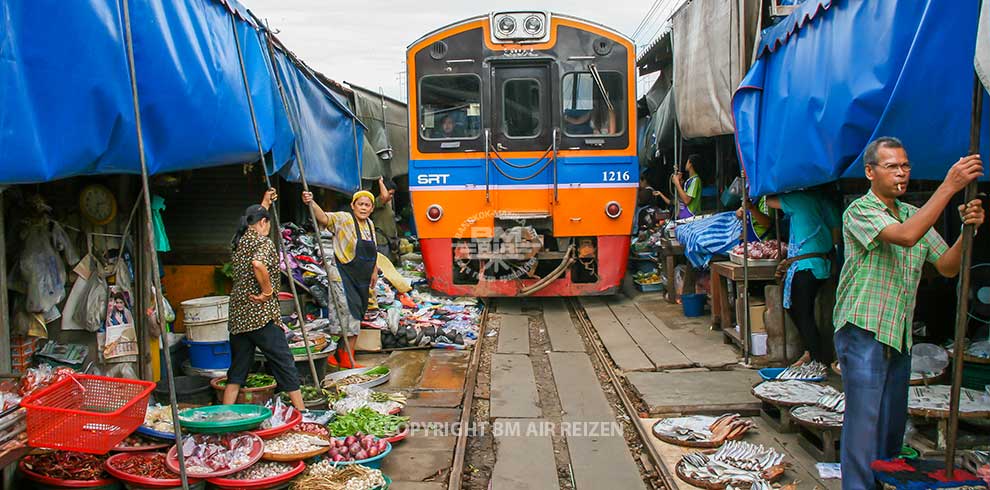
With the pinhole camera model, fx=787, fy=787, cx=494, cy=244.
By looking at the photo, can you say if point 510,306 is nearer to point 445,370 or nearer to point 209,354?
point 445,370

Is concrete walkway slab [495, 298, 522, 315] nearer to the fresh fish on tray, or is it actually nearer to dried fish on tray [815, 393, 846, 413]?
the fresh fish on tray

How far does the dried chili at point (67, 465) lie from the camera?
12.3 ft

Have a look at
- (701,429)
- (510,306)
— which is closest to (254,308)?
(701,429)

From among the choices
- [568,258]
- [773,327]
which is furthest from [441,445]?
[568,258]

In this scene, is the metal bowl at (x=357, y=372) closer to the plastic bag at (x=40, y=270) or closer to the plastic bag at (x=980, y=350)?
the plastic bag at (x=40, y=270)

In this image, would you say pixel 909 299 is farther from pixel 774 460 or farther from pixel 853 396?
pixel 774 460

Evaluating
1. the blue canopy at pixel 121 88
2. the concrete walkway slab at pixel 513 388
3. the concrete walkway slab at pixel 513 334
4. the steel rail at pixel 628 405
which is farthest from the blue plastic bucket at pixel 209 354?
the steel rail at pixel 628 405

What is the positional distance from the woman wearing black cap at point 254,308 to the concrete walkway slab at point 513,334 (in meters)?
3.06

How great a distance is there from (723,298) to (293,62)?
465 cm

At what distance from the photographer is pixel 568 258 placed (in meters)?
9.48

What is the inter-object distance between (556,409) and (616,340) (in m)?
2.30

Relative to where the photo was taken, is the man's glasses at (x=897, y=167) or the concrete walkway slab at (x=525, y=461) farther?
the concrete walkway slab at (x=525, y=461)

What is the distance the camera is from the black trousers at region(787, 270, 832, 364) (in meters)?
5.88

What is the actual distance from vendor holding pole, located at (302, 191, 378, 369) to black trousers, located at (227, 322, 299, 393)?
1.58 metres
